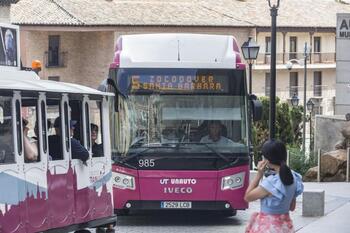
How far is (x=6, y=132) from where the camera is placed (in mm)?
9555

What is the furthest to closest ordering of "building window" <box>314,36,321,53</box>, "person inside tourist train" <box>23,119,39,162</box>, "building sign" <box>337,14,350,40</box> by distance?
1. "building window" <box>314,36,321,53</box>
2. "building sign" <box>337,14,350,40</box>
3. "person inside tourist train" <box>23,119,39,162</box>

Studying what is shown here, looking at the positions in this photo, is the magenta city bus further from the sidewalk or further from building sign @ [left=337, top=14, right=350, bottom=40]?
building sign @ [left=337, top=14, right=350, bottom=40]

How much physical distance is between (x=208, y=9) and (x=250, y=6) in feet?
18.3

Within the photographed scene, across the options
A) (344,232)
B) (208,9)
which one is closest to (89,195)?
(344,232)

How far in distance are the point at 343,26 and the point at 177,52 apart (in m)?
4.99

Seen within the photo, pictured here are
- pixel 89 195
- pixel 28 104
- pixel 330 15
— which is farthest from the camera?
pixel 330 15

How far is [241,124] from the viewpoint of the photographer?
1480 cm

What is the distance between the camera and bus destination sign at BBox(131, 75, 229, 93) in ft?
48.4

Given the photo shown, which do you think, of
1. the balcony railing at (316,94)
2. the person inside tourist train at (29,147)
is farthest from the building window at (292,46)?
the person inside tourist train at (29,147)

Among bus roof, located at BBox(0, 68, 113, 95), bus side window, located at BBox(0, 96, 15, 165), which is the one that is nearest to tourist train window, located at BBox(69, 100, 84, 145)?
bus roof, located at BBox(0, 68, 113, 95)

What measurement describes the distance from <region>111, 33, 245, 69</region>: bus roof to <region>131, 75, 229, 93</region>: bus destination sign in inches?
6.8

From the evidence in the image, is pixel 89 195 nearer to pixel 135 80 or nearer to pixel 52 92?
pixel 52 92

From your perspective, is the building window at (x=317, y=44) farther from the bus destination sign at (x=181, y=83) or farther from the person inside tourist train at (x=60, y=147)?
the person inside tourist train at (x=60, y=147)

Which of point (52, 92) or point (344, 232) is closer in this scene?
point (52, 92)
